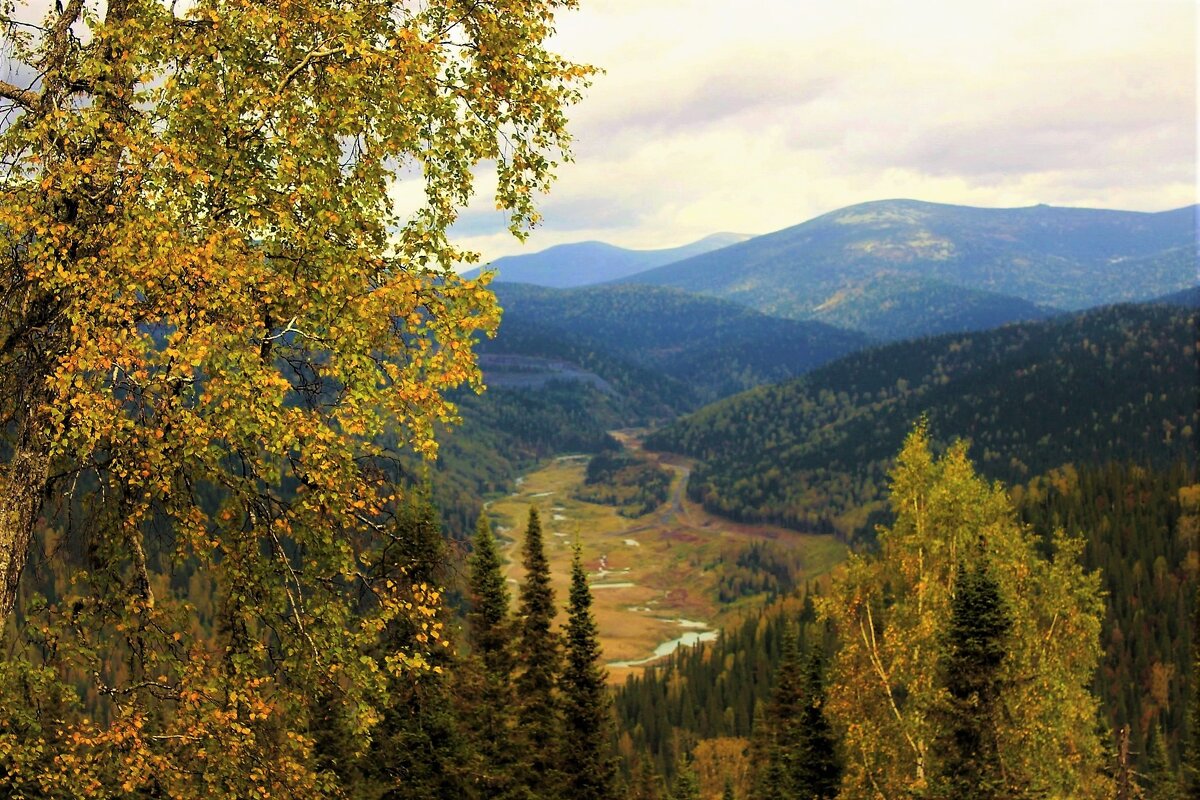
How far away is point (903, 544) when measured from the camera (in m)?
30.8

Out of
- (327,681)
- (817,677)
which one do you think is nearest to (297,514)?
(327,681)

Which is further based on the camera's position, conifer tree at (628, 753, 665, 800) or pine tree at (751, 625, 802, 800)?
pine tree at (751, 625, 802, 800)

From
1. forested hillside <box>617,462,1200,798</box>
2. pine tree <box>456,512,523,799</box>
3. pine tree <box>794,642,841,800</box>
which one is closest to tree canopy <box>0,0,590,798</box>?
pine tree <box>456,512,523,799</box>

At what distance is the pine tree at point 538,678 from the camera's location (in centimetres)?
3259

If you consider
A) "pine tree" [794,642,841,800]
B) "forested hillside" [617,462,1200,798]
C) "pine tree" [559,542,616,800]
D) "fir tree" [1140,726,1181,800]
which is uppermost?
"pine tree" [559,542,616,800]

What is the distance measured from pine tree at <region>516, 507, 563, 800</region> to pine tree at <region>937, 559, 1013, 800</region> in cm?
1352

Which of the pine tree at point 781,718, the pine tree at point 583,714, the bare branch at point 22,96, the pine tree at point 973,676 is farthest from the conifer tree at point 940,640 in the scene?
the bare branch at point 22,96

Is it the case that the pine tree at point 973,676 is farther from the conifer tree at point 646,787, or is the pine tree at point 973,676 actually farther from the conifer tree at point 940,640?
the conifer tree at point 646,787

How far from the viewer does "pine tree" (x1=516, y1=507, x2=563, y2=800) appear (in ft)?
107

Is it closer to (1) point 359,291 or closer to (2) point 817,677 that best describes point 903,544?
(2) point 817,677

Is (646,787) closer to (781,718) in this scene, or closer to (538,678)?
(781,718)

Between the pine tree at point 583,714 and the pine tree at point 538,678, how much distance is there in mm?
569

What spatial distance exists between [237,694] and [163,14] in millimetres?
7426

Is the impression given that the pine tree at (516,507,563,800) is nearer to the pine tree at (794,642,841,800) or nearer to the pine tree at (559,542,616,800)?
the pine tree at (559,542,616,800)
